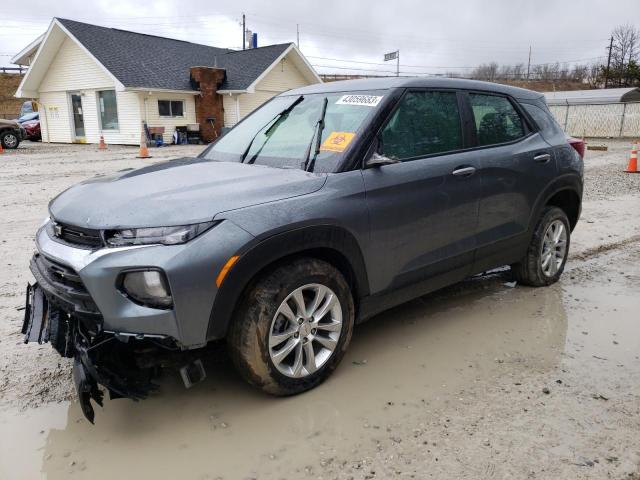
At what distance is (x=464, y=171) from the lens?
3.74 metres

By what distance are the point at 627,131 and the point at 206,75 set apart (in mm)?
24539

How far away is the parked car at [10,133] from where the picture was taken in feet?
69.7

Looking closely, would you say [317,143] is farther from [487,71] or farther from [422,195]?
[487,71]

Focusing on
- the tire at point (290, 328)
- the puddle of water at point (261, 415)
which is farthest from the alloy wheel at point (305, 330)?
the puddle of water at point (261, 415)

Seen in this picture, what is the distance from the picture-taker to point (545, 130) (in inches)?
183

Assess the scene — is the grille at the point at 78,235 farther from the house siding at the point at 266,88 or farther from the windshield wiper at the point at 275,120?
the house siding at the point at 266,88

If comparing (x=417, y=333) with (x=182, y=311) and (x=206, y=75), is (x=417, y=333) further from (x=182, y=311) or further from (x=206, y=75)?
(x=206, y=75)

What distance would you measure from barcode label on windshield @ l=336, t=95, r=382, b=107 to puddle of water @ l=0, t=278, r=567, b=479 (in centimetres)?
170

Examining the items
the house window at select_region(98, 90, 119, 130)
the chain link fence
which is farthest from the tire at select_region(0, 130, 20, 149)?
the chain link fence

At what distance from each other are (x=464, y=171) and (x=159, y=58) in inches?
1025

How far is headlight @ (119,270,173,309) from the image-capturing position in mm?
2482

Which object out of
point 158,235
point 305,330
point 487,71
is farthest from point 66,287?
point 487,71

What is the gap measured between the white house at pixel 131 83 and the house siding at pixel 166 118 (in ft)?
0.15

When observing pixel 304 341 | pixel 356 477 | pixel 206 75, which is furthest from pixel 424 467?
pixel 206 75
